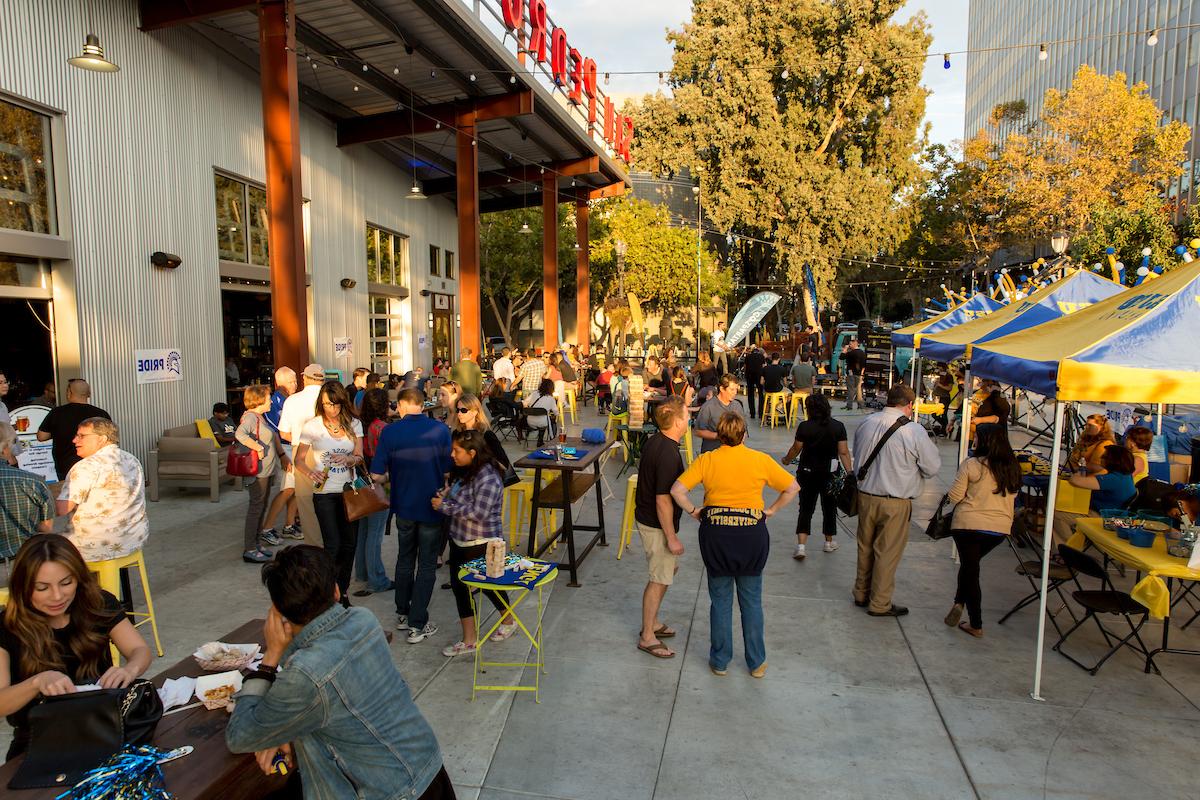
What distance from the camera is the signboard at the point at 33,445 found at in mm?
7438

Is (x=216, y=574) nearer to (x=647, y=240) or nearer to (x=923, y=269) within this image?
(x=647, y=240)

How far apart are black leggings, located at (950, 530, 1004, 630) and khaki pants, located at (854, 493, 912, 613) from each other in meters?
0.39

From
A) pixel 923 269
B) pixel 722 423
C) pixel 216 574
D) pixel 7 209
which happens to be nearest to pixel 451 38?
pixel 7 209

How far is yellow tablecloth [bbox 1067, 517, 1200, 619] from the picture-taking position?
4445 millimetres

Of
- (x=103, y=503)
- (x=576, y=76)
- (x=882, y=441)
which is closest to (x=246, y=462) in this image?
(x=103, y=503)

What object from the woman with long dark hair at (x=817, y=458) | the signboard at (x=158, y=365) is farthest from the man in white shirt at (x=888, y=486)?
the signboard at (x=158, y=365)

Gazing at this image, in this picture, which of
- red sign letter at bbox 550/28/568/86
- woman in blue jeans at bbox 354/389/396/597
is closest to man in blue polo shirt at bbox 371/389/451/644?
woman in blue jeans at bbox 354/389/396/597

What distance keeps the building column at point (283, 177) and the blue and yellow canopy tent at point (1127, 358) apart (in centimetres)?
879

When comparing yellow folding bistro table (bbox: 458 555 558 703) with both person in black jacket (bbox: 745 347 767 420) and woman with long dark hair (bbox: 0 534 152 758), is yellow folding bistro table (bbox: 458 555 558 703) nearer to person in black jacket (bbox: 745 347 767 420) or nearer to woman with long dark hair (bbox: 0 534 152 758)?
woman with long dark hair (bbox: 0 534 152 758)

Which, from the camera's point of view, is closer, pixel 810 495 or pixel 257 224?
pixel 810 495

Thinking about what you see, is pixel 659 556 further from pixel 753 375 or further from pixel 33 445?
pixel 753 375

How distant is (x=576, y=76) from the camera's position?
19.2 metres

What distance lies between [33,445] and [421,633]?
525 cm

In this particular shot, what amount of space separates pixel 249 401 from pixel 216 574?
1552 millimetres
